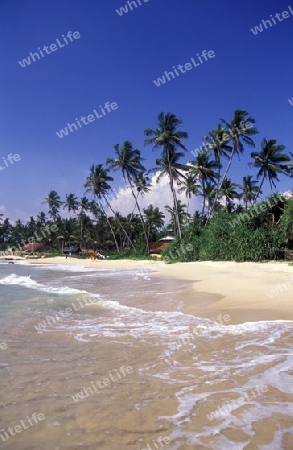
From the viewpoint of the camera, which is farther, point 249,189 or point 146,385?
point 249,189

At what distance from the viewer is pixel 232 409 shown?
3.09 metres

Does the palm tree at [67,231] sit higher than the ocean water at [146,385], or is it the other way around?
the palm tree at [67,231]

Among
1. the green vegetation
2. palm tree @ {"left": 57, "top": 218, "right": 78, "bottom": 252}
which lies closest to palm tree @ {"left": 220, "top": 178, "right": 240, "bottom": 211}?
the green vegetation

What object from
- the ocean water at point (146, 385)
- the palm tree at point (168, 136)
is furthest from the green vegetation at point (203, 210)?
the ocean water at point (146, 385)

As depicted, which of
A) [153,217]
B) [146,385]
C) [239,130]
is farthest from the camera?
[153,217]

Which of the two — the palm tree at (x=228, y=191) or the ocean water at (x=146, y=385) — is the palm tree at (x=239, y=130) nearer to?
the palm tree at (x=228, y=191)

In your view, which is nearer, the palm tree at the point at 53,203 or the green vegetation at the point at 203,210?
the green vegetation at the point at 203,210

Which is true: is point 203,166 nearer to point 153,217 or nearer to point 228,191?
point 228,191

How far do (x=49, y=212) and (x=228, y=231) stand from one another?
54.8 meters

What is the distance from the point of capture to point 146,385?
365cm

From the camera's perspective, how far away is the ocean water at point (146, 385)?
268cm

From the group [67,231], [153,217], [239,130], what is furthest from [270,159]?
[67,231]

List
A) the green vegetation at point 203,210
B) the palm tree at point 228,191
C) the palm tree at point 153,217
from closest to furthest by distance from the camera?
the green vegetation at point 203,210 → the palm tree at point 228,191 → the palm tree at point 153,217

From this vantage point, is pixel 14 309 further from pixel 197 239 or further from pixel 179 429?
pixel 197 239
